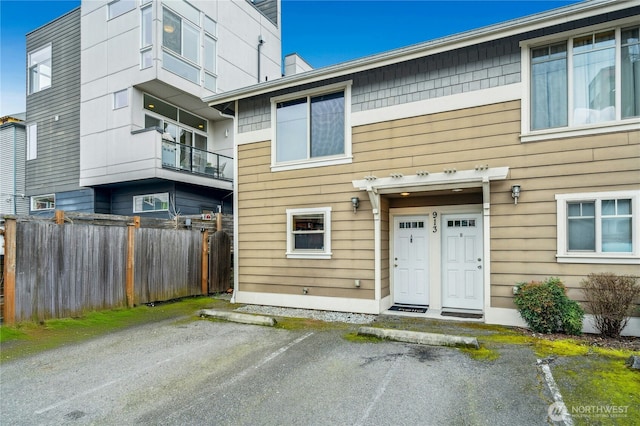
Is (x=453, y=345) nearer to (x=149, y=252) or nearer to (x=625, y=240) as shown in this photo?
(x=625, y=240)

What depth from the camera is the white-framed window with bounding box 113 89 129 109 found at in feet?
38.9

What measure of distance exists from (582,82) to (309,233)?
568 centimetres

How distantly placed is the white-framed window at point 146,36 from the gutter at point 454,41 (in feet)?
17.7

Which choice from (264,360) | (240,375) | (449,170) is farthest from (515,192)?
(240,375)

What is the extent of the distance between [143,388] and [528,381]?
14.0ft

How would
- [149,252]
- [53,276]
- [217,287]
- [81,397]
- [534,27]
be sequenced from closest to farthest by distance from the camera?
[81,397] → [534,27] → [53,276] → [149,252] → [217,287]

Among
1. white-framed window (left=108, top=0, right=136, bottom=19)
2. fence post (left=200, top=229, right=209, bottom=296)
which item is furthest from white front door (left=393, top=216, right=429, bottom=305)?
white-framed window (left=108, top=0, right=136, bottom=19)

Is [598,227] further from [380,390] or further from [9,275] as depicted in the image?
[9,275]

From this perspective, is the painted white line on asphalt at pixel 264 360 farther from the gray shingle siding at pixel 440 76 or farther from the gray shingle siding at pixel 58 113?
the gray shingle siding at pixel 58 113

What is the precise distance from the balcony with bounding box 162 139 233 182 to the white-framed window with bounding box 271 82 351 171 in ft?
17.1

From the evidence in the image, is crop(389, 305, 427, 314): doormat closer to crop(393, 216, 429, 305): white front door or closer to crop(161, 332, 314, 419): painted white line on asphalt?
crop(393, 216, 429, 305): white front door

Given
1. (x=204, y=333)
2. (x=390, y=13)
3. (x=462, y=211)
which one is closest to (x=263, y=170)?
(x=204, y=333)

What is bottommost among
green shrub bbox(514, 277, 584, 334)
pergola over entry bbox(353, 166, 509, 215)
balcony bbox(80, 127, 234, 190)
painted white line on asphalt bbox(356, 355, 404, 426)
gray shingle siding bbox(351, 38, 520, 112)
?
painted white line on asphalt bbox(356, 355, 404, 426)

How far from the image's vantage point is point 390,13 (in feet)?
49.8
